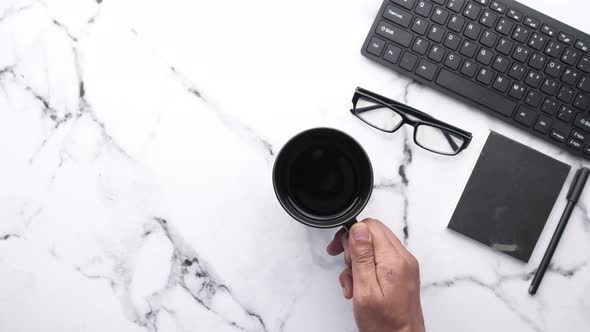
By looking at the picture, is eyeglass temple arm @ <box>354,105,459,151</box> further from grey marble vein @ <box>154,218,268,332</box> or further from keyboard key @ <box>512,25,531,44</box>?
grey marble vein @ <box>154,218,268,332</box>

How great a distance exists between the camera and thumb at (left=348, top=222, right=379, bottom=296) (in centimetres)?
62

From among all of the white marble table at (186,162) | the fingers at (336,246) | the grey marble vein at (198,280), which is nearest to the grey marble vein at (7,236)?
the white marble table at (186,162)

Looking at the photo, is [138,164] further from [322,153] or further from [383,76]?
[383,76]

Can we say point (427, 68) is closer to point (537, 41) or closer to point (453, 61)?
point (453, 61)

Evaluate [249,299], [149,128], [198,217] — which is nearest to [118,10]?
[149,128]

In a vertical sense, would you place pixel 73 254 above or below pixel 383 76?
below

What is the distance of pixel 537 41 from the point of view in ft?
2.33

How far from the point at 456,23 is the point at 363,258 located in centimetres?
35

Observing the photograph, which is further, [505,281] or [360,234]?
[505,281]

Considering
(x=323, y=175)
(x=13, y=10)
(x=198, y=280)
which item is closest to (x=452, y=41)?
(x=323, y=175)

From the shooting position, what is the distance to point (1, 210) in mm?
733

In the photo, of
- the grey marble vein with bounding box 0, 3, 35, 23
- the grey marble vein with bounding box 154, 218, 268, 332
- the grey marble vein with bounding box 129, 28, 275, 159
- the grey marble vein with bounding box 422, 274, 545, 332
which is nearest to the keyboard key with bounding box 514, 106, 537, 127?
the grey marble vein with bounding box 422, 274, 545, 332

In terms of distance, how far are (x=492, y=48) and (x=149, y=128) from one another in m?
0.49

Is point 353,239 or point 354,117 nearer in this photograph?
point 353,239
